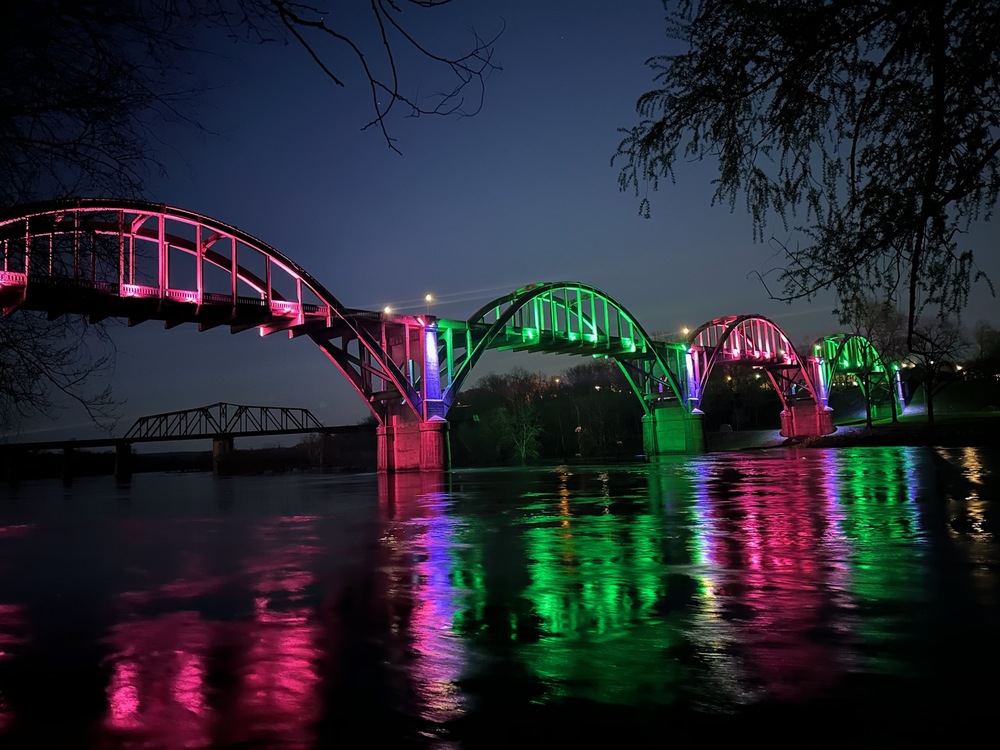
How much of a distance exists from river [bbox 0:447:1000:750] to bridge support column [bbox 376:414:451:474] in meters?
43.9

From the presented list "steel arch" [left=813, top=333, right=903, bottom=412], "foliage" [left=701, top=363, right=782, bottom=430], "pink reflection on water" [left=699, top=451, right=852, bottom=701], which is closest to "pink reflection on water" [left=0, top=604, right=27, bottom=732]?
"pink reflection on water" [left=699, top=451, right=852, bottom=701]

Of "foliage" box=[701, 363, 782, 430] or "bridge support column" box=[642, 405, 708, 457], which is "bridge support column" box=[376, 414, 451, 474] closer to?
"bridge support column" box=[642, 405, 708, 457]

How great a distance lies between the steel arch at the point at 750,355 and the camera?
8856 cm

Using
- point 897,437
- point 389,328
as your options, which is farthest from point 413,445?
point 897,437

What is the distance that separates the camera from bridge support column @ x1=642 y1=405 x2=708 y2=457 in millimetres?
84000

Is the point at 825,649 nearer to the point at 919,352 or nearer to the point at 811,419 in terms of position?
the point at 919,352

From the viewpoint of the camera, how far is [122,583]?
795 cm

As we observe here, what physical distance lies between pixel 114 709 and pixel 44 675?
1078mm

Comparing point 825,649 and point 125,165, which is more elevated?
point 125,165

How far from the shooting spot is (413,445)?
2180 inches

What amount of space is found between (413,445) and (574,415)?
57904mm

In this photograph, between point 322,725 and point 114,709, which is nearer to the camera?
point 322,725

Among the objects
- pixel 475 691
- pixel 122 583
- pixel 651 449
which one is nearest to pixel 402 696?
pixel 475 691

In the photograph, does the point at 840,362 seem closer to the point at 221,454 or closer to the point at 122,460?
the point at 221,454
